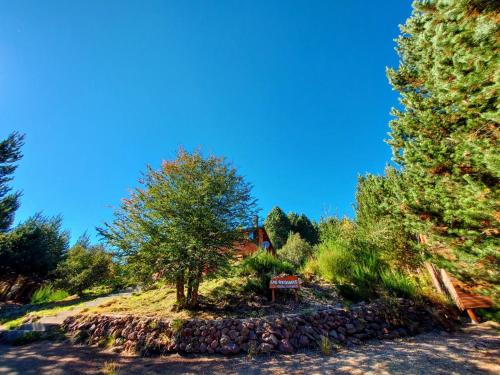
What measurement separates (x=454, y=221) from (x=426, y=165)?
1.27m

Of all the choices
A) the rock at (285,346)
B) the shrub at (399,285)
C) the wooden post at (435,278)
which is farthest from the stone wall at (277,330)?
the wooden post at (435,278)

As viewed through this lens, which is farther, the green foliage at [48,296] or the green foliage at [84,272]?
the green foliage at [84,272]

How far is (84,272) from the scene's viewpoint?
44.9 ft

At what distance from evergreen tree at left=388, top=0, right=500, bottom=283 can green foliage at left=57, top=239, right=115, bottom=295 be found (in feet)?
52.7

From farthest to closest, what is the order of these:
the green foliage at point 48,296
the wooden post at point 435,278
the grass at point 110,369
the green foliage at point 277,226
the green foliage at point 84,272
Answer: the green foliage at point 277,226
the green foliage at point 84,272
the green foliage at point 48,296
the wooden post at point 435,278
the grass at point 110,369

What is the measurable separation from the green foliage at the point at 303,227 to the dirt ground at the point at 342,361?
31.2 meters

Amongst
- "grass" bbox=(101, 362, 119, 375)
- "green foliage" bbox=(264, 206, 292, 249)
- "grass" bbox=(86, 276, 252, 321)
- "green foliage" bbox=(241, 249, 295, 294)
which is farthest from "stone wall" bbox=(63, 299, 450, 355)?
"green foliage" bbox=(264, 206, 292, 249)

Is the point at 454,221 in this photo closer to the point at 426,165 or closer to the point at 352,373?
the point at 426,165

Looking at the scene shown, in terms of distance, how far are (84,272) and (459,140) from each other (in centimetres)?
1871

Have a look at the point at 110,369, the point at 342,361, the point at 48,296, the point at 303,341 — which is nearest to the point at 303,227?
the point at 48,296

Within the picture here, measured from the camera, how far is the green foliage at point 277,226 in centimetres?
3188

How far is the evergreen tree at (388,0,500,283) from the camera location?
3.12 metres

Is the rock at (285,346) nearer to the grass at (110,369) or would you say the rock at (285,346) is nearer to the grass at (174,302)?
the grass at (174,302)

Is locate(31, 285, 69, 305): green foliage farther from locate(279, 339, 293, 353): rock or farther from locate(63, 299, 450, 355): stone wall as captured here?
locate(279, 339, 293, 353): rock
